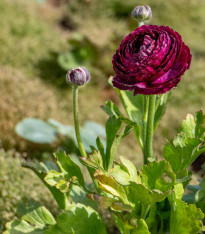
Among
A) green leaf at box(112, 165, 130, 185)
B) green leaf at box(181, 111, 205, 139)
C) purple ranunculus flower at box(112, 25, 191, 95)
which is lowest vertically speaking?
green leaf at box(112, 165, 130, 185)

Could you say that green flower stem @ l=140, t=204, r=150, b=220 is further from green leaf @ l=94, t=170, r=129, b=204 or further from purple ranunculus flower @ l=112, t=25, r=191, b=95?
purple ranunculus flower @ l=112, t=25, r=191, b=95

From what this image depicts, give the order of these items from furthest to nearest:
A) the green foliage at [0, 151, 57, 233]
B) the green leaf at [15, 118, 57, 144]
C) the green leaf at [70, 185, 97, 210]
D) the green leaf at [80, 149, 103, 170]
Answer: the green leaf at [15, 118, 57, 144] → the green foliage at [0, 151, 57, 233] → the green leaf at [70, 185, 97, 210] → the green leaf at [80, 149, 103, 170]

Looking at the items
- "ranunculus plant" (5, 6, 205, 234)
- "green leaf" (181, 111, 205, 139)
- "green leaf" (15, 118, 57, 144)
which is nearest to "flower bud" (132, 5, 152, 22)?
"ranunculus plant" (5, 6, 205, 234)

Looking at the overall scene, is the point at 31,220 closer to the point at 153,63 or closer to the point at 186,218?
the point at 186,218

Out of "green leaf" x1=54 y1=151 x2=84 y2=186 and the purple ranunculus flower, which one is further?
"green leaf" x1=54 y1=151 x2=84 y2=186

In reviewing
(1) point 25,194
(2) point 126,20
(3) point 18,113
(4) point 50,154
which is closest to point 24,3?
(2) point 126,20

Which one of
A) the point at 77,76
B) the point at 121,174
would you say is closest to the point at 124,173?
the point at 121,174

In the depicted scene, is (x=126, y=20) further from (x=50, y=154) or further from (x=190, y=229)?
(x=190, y=229)

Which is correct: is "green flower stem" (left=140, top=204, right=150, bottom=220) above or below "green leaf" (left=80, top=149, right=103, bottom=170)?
below
